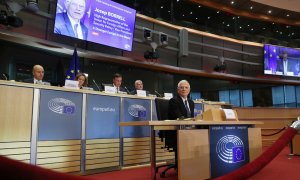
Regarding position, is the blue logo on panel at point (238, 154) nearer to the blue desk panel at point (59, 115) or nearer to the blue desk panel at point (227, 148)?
the blue desk panel at point (227, 148)

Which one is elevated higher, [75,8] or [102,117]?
[75,8]

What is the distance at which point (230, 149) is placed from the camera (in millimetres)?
3043

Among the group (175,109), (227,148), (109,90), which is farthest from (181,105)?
(109,90)

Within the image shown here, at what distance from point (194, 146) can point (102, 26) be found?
3.96 m

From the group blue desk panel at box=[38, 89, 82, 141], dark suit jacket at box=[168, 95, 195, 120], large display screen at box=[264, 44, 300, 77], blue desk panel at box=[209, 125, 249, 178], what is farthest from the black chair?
large display screen at box=[264, 44, 300, 77]

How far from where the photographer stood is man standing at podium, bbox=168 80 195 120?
133 inches

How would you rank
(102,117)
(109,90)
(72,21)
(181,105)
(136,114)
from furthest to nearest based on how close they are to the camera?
(72,21)
(136,114)
(109,90)
(102,117)
(181,105)

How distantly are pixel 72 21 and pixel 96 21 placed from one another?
588mm

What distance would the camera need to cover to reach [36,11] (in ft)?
15.6

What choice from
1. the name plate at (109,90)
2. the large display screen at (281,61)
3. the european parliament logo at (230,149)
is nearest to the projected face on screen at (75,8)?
the name plate at (109,90)

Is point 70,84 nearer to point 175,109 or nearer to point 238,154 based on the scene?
point 175,109

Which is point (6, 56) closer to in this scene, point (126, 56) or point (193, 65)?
point (126, 56)

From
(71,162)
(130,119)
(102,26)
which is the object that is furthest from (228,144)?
(102,26)

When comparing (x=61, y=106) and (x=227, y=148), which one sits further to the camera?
(x=61, y=106)
